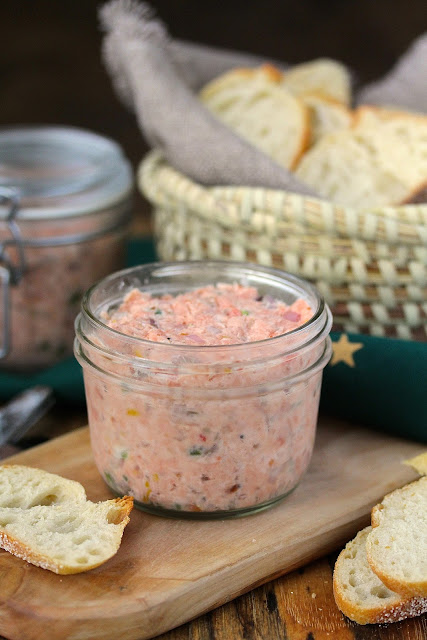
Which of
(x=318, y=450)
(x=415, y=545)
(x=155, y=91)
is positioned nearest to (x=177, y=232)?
(x=155, y=91)

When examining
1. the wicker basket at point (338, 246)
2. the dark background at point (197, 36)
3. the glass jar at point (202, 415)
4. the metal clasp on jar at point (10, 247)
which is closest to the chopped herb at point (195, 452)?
the glass jar at point (202, 415)

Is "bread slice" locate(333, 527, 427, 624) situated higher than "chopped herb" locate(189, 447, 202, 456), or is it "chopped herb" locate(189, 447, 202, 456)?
"chopped herb" locate(189, 447, 202, 456)

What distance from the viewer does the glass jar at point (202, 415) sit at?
6.13 feet

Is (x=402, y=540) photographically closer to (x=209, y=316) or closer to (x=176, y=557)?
(x=176, y=557)

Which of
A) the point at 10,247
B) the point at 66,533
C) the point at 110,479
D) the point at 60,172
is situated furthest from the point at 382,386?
the point at 60,172

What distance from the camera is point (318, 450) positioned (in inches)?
93.8

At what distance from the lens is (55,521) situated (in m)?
1.93

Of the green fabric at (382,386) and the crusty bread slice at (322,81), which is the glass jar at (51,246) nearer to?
the crusty bread slice at (322,81)

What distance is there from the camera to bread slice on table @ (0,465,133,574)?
1.81m

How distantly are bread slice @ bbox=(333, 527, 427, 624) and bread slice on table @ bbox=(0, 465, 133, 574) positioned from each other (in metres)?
0.49

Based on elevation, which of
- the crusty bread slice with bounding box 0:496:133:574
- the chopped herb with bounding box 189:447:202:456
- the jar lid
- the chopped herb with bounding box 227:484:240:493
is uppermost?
the jar lid

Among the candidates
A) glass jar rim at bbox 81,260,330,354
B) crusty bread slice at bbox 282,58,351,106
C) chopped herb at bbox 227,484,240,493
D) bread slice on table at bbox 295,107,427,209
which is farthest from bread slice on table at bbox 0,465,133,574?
crusty bread slice at bbox 282,58,351,106

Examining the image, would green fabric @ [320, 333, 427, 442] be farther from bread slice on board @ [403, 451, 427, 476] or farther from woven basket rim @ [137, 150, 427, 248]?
woven basket rim @ [137, 150, 427, 248]

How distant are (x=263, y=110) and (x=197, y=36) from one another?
4.20 ft
